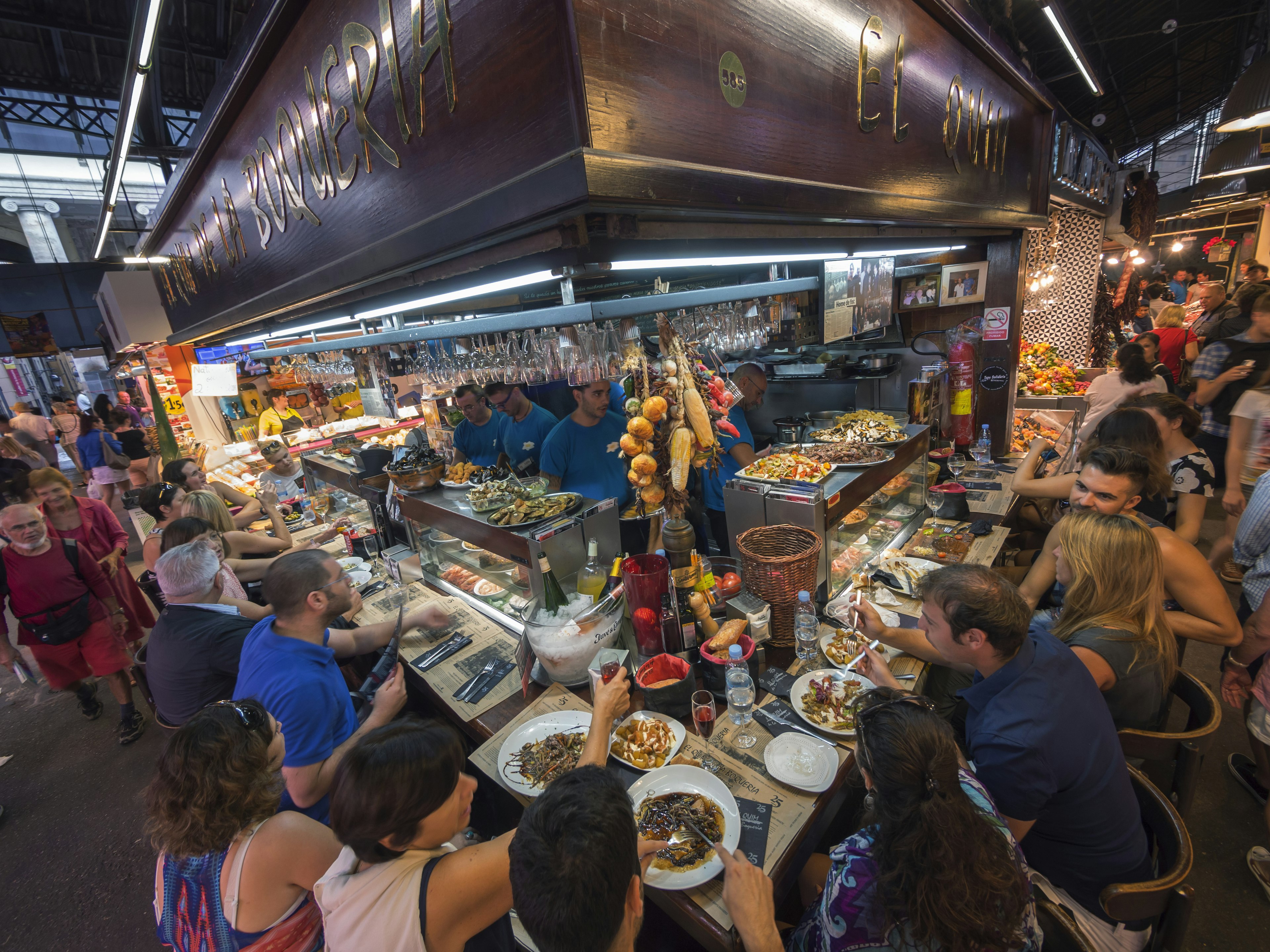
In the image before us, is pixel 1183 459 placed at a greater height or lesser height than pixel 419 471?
lesser

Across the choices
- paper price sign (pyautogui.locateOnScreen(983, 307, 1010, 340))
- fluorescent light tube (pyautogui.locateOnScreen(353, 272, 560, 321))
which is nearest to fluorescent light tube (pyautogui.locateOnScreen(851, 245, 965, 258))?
paper price sign (pyautogui.locateOnScreen(983, 307, 1010, 340))

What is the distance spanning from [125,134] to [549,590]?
167 inches

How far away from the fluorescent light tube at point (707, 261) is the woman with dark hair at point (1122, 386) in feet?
12.0

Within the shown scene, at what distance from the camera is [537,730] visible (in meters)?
2.19

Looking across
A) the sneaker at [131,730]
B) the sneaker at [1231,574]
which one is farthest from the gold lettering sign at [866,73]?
the sneaker at [131,730]

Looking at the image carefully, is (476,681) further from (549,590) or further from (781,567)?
(781,567)

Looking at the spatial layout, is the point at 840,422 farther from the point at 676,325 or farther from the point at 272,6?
the point at 272,6

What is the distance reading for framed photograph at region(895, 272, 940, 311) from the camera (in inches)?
225

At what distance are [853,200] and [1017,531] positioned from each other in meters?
4.29

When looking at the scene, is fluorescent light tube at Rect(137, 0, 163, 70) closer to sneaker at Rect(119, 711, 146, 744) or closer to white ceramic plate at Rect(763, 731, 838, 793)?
white ceramic plate at Rect(763, 731, 838, 793)

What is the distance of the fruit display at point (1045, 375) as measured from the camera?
7.12m

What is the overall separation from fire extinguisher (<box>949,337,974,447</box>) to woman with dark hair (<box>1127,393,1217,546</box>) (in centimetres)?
182

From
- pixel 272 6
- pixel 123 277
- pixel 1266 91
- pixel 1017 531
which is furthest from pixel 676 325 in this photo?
pixel 123 277

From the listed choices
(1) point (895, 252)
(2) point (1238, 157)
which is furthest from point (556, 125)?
(2) point (1238, 157)
